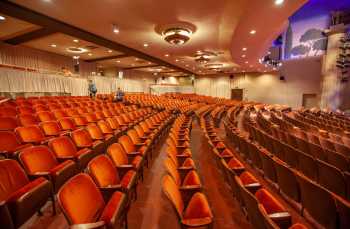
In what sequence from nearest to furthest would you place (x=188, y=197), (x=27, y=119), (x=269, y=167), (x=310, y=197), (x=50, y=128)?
(x=310, y=197) → (x=188, y=197) → (x=269, y=167) → (x=50, y=128) → (x=27, y=119)

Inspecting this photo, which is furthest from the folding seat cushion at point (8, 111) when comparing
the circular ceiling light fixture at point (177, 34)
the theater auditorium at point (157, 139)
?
the circular ceiling light fixture at point (177, 34)

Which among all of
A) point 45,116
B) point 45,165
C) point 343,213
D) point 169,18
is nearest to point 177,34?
point 169,18

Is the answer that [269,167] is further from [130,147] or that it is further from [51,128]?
[51,128]

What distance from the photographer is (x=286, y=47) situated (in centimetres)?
1512

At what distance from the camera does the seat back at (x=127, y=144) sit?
2800 mm

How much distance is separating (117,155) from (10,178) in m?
1.00

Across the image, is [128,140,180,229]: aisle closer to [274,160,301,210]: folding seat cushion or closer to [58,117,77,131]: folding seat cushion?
[274,160,301,210]: folding seat cushion

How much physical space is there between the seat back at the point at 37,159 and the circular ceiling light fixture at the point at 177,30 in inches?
191

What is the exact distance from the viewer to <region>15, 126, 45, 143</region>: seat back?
107 inches

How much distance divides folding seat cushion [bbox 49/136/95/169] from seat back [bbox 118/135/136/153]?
16.1 inches

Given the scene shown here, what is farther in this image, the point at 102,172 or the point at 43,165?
the point at 43,165

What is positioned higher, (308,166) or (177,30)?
(177,30)

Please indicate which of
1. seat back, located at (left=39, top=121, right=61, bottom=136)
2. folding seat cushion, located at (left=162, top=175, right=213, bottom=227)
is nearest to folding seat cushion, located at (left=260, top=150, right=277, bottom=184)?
folding seat cushion, located at (left=162, top=175, right=213, bottom=227)

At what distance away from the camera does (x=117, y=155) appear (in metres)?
2.39
